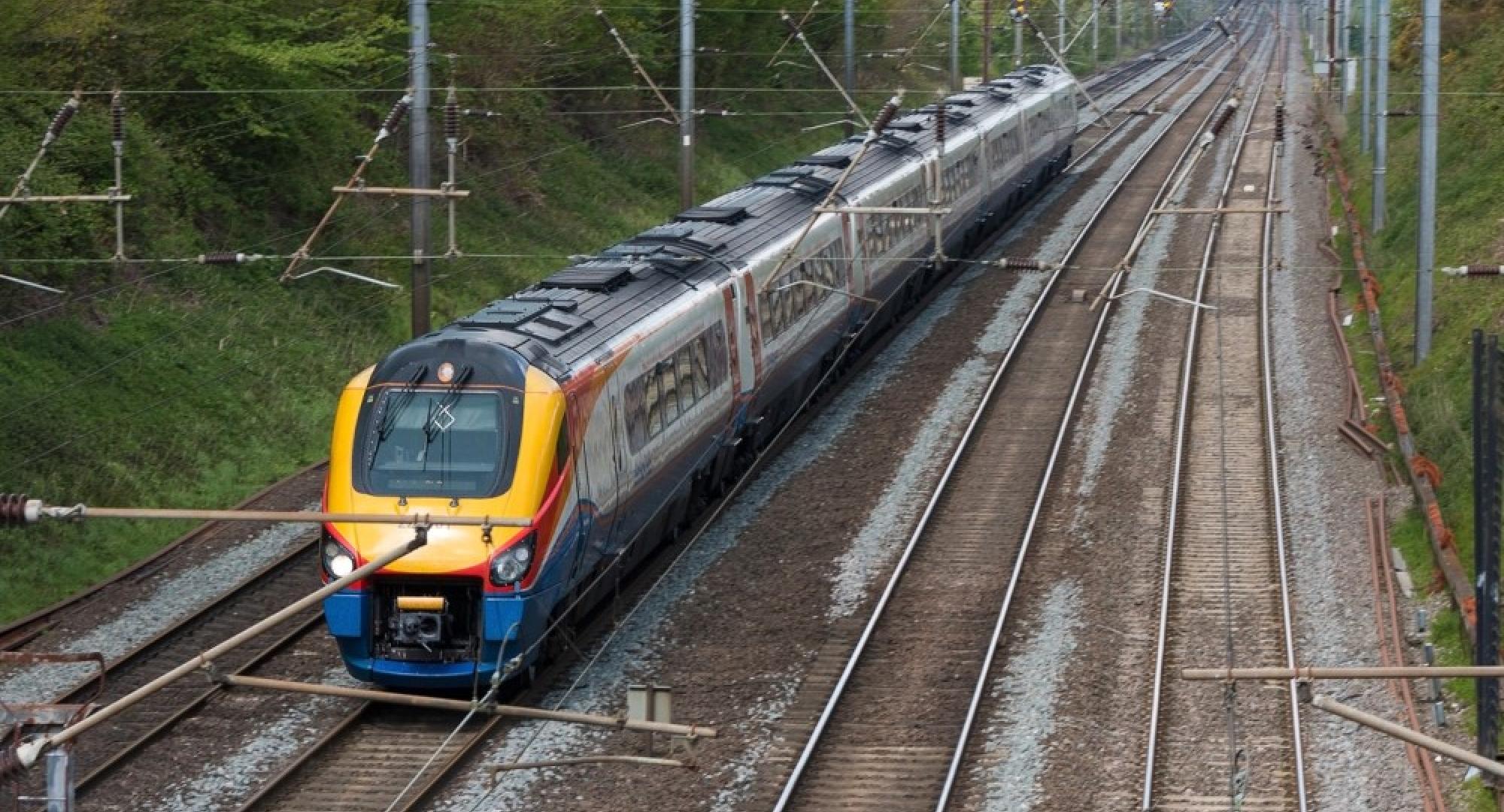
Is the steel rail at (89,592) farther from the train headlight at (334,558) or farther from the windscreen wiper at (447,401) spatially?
the windscreen wiper at (447,401)

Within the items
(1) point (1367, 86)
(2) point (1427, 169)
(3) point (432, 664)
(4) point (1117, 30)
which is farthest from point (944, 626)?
(4) point (1117, 30)

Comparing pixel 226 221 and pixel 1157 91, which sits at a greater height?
pixel 1157 91

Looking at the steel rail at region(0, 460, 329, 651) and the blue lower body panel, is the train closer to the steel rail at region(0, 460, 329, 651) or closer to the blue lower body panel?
the blue lower body panel

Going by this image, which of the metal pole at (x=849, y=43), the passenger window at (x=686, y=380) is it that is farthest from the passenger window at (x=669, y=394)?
the metal pole at (x=849, y=43)

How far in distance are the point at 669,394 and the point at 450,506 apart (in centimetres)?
418

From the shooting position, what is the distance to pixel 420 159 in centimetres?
2233

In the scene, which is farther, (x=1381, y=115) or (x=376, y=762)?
(x=1381, y=115)

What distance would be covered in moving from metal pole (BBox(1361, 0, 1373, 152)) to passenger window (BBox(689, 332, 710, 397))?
87.4 feet

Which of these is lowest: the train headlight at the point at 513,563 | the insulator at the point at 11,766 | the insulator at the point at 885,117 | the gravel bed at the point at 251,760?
the gravel bed at the point at 251,760

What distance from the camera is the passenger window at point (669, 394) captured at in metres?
19.6

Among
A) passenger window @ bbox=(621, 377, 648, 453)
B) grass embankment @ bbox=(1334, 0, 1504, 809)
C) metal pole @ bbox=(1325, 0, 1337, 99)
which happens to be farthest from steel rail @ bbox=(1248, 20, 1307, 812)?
metal pole @ bbox=(1325, 0, 1337, 99)

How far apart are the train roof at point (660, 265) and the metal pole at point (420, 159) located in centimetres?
105

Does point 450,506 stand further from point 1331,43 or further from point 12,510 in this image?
point 1331,43

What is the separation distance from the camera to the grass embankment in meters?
21.1
